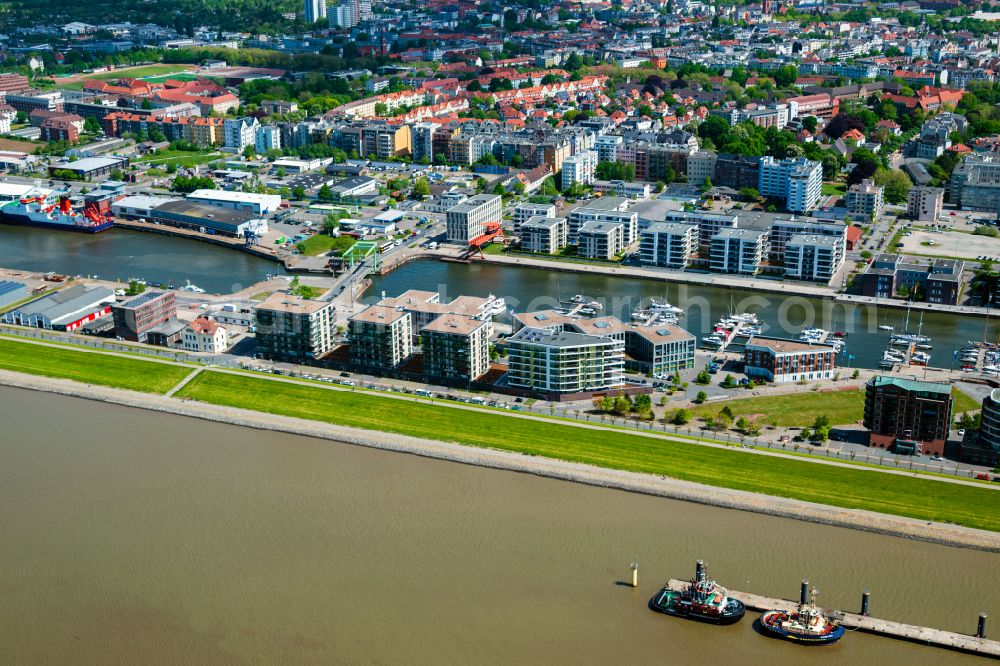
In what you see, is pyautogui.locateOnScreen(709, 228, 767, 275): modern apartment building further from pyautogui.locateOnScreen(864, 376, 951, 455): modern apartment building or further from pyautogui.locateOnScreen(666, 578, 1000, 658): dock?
pyautogui.locateOnScreen(666, 578, 1000, 658): dock

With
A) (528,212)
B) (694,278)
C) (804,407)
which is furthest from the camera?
(528,212)

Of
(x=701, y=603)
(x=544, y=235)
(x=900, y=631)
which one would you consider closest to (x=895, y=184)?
(x=544, y=235)

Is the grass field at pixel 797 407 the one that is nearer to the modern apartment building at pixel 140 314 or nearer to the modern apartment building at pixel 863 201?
the modern apartment building at pixel 140 314

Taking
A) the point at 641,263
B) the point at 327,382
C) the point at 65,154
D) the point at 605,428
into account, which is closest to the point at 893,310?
the point at 641,263

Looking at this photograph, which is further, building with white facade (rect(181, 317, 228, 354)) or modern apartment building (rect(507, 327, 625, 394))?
building with white facade (rect(181, 317, 228, 354))

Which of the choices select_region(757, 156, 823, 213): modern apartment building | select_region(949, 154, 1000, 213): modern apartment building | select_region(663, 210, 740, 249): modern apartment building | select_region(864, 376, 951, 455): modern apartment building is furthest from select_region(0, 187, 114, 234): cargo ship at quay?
select_region(949, 154, 1000, 213): modern apartment building

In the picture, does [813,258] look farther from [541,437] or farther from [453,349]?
[541,437]

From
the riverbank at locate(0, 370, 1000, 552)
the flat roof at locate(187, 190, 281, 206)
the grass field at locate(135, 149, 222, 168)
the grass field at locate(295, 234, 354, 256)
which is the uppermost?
the grass field at locate(135, 149, 222, 168)
